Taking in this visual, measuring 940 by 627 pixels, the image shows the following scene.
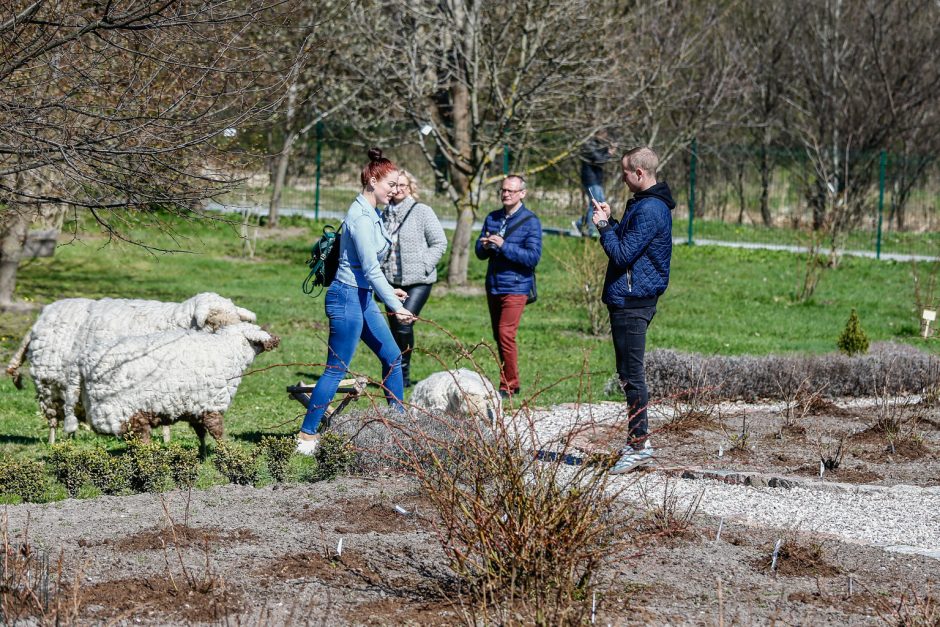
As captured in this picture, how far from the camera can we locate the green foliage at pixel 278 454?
22.3 feet

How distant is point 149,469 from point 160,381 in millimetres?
860

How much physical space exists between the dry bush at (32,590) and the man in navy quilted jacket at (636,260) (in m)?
3.31

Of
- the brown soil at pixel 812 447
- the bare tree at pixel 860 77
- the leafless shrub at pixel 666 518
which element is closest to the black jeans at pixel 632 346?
the brown soil at pixel 812 447

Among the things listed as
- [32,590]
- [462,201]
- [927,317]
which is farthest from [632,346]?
[462,201]

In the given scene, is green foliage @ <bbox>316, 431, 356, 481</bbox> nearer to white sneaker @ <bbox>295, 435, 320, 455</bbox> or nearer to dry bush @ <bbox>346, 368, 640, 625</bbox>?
white sneaker @ <bbox>295, 435, 320, 455</bbox>

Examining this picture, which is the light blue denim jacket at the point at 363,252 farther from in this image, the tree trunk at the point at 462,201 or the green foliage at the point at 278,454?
the tree trunk at the point at 462,201

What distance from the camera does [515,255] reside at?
9.57 m

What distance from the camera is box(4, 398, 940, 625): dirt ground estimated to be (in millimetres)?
4629

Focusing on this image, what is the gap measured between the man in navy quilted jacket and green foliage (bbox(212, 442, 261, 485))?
2.09 m

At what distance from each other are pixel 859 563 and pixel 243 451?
3.36 m

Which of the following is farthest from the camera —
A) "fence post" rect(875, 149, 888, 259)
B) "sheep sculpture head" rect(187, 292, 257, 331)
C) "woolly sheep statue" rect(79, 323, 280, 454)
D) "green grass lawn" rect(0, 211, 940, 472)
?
"fence post" rect(875, 149, 888, 259)

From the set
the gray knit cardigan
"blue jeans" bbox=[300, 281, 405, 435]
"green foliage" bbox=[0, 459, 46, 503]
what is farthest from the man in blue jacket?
"green foliage" bbox=[0, 459, 46, 503]

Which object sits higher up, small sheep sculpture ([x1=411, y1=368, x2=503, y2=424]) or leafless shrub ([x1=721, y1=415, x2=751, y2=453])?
small sheep sculpture ([x1=411, y1=368, x2=503, y2=424])

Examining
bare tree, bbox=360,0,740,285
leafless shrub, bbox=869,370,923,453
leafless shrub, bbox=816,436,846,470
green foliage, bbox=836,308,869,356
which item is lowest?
leafless shrub, bbox=816,436,846,470
